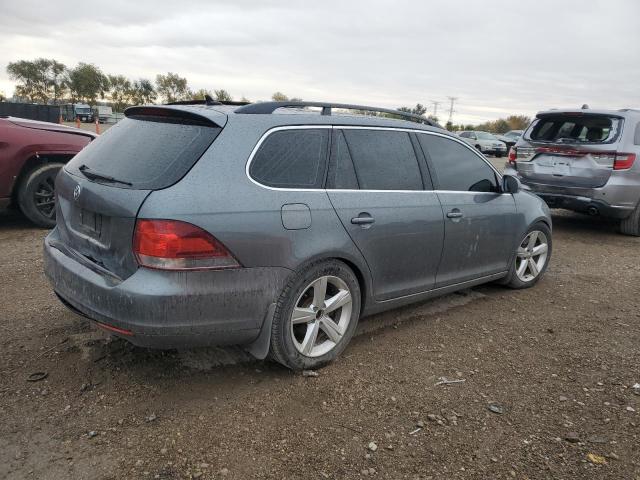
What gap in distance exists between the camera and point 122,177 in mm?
2848

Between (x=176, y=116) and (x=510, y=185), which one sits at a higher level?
(x=176, y=116)

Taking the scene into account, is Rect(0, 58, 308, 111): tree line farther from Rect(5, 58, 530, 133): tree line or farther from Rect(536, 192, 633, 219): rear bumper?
Rect(536, 192, 633, 219): rear bumper

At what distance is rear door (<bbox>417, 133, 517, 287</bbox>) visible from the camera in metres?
3.96

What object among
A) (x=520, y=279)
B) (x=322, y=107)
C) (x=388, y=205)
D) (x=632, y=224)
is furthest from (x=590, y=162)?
(x=322, y=107)

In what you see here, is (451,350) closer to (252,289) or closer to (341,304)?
(341,304)

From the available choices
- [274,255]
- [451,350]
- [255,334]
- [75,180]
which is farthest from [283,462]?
[75,180]

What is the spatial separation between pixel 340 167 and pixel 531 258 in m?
2.66

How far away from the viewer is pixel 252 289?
110 inches

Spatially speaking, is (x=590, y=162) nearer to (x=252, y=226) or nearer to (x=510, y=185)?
(x=510, y=185)

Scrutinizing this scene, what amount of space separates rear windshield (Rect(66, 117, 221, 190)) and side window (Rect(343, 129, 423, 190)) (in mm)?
994

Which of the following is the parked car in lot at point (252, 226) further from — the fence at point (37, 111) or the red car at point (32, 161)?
the fence at point (37, 111)

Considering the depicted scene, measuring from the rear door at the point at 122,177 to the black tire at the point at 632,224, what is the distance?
22.8 feet

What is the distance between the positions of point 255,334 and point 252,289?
282 mm

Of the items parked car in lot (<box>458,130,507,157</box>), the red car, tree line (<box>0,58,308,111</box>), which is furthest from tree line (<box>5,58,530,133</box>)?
the red car
